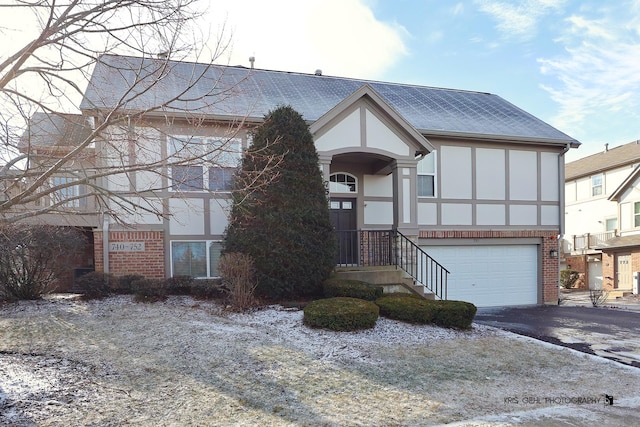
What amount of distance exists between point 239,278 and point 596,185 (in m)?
26.7

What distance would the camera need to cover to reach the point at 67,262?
9844 millimetres

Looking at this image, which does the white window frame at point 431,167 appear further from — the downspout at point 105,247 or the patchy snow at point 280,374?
the downspout at point 105,247

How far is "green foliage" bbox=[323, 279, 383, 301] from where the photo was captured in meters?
8.58

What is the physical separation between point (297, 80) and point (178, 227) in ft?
23.9

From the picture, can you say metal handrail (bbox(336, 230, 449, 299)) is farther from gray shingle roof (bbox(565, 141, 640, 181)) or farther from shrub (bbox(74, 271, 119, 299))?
gray shingle roof (bbox(565, 141, 640, 181))

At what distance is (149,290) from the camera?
911cm

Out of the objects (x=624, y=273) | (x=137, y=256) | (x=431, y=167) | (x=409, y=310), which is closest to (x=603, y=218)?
(x=624, y=273)

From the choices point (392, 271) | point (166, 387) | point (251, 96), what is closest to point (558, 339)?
point (392, 271)

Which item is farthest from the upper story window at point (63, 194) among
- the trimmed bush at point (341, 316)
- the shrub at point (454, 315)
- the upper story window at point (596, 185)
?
the upper story window at point (596, 185)

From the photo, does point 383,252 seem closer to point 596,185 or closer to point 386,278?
point 386,278

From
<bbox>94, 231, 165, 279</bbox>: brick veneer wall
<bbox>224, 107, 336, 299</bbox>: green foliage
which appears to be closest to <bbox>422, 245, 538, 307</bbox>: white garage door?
<bbox>224, 107, 336, 299</bbox>: green foliage

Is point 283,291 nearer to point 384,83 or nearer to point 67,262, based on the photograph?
point 67,262

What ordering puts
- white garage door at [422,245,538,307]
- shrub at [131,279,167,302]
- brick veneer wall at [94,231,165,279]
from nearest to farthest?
shrub at [131,279,167,302]
brick veneer wall at [94,231,165,279]
white garage door at [422,245,538,307]

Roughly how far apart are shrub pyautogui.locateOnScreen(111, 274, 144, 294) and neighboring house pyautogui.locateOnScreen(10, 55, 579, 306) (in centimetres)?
78
